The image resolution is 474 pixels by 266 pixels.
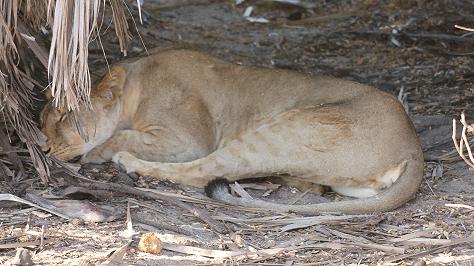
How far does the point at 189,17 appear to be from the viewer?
725cm

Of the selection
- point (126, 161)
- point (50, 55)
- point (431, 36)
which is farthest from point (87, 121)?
point (431, 36)

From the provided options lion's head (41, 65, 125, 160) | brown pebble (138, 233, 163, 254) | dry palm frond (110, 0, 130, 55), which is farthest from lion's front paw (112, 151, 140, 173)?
brown pebble (138, 233, 163, 254)

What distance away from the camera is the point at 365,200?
4.10 meters

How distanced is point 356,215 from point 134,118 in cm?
150

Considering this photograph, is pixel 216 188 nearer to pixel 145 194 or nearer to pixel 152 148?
pixel 145 194

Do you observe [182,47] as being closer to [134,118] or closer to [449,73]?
[134,118]

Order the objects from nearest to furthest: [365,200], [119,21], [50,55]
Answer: [50,55] < [365,200] < [119,21]

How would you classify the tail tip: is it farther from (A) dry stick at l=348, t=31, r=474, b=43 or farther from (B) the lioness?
(A) dry stick at l=348, t=31, r=474, b=43

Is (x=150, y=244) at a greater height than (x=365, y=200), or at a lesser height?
greater

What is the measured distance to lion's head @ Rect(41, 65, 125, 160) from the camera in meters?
4.64

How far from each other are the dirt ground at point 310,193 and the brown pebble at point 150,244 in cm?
3

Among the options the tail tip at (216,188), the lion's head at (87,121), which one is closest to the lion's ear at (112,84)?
the lion's head at (87,121)

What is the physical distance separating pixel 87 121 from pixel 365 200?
1.63 metres

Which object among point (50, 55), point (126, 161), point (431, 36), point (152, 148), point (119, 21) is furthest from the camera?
point (431, 36)
